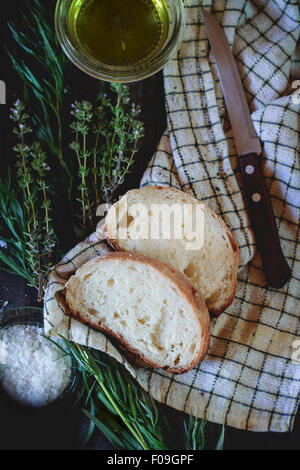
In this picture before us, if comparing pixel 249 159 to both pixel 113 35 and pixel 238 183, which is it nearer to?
pixel 238 183

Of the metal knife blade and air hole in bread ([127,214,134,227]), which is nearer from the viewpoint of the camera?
air hole in bread ([127,214,134,227])

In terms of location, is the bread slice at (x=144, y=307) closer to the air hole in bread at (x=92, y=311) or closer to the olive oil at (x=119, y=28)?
the air hole in bread at (x=92, y=311)

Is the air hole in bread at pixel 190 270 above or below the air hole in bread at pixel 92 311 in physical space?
above

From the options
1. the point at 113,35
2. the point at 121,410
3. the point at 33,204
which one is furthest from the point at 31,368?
the point at 113,35

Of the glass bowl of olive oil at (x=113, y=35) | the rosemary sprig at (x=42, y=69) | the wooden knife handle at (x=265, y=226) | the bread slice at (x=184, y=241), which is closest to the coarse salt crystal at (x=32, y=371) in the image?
the bread slice at (x=184, y=241)

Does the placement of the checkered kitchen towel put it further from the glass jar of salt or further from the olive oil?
the glass jar of salt

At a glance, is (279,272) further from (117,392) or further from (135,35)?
(135,35)

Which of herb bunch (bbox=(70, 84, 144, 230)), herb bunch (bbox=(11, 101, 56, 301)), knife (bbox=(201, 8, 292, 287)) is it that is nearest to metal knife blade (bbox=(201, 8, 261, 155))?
knife (bbox=(201, 8, 292, 287))
